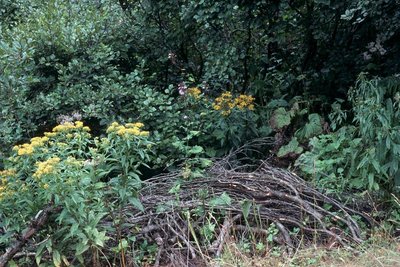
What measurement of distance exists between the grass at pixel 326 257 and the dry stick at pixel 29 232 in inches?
53.2

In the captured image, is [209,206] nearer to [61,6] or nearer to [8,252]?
[8,252]

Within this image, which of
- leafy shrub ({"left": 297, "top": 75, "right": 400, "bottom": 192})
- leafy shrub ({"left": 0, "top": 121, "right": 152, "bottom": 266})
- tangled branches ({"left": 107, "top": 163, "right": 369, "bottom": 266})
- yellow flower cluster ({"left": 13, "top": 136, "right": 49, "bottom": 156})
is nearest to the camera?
leafy shrub ({"left": 0, "top": 121, "right": 152, "bottom": 266})

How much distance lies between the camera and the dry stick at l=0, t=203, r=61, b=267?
414 centimetres

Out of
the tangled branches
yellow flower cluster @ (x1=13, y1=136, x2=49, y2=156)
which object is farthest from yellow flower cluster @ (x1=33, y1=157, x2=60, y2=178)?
the tangled branches

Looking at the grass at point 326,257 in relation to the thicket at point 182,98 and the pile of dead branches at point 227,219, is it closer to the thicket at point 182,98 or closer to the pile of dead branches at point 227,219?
the pile of dead branches at point 227,219

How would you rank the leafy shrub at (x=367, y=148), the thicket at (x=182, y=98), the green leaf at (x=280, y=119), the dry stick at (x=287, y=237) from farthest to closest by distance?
the green leaf at (x=280, y=119)
the leafy shrub at (x=367, y=148)
the dry stick at (x=287, y=237)
the thicket at (x=182, y=98)

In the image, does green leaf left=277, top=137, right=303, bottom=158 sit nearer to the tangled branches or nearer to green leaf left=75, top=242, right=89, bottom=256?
the tangled branches

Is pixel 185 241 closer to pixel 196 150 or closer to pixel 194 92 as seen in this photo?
pixel 196 150

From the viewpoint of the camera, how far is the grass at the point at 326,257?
416 centimetres

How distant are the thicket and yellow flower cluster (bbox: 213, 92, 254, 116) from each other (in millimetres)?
15

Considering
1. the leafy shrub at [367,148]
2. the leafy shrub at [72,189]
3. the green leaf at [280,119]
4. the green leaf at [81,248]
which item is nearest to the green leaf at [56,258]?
the leafy shrub at [72,189]

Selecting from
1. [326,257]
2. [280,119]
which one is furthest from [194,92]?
[326,257]

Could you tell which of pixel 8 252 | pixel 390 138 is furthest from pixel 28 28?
pixel 390 138

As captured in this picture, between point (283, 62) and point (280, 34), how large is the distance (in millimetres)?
984
